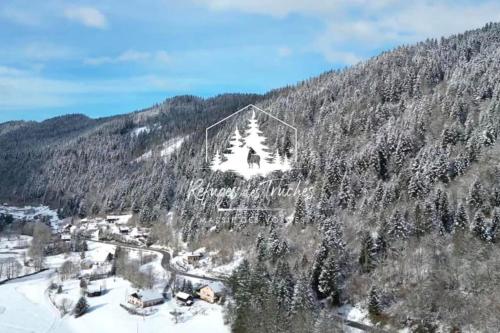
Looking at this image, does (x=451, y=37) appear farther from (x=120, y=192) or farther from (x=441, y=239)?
(x=120, y=192)

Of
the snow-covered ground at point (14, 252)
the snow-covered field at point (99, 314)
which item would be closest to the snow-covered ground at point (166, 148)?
the snow-covered ground at point (14, 252)

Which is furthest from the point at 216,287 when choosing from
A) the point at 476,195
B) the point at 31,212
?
the point at 31,212

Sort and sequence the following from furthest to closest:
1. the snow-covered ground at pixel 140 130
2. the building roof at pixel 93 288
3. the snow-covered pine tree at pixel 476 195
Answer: the snow-covered ground at pixel 140 130
the building roof at pixel 93 288
the snow-covered pine tree at pixel 476 195

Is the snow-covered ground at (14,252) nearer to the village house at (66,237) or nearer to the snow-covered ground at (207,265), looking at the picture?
the village house at (66,237)

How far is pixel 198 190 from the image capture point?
3258 inches

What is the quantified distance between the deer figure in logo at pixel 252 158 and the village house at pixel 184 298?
1622cm

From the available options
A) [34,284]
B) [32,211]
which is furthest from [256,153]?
[32,211]

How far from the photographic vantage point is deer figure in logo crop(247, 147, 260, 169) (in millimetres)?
47438

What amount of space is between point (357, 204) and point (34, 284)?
4641cm

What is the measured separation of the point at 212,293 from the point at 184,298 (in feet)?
10.3

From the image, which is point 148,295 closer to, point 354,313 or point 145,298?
point 145,298

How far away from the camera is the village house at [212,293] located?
47719 mm

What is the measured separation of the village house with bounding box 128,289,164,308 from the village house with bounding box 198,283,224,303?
473 centimetres

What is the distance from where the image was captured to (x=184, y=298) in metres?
47.8
